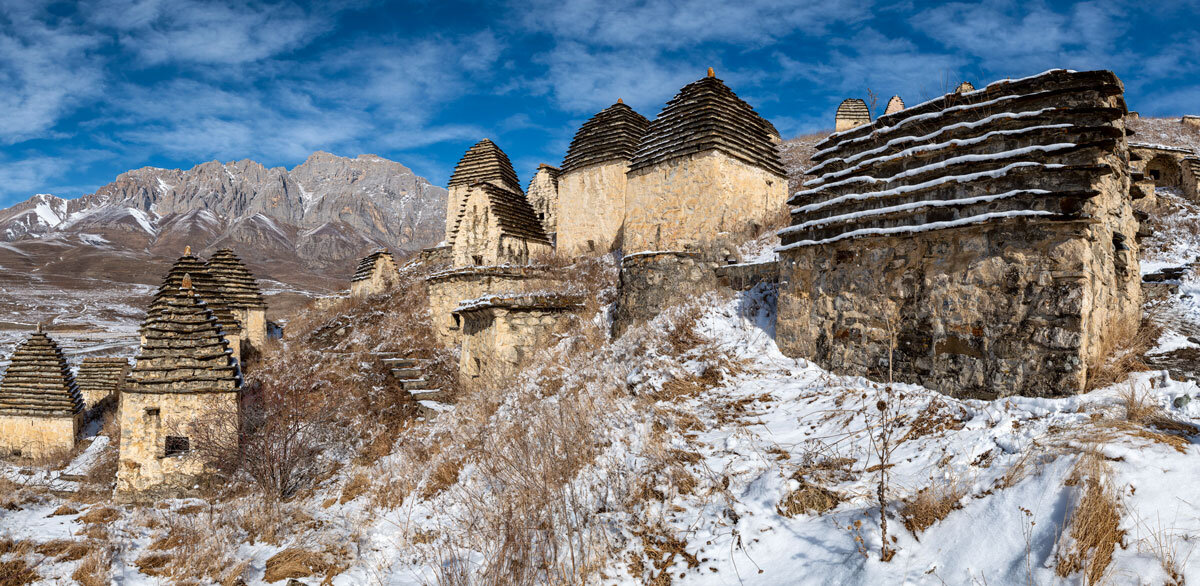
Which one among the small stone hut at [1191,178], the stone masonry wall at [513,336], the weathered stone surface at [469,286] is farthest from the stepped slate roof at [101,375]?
the small stone hut at [1191,178]

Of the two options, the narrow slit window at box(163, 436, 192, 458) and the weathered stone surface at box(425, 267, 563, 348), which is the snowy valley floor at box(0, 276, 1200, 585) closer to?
the narrow slit window at box(163, 436, 192, 458)

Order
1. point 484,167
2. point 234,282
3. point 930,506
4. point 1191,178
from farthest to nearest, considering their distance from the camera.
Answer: point 484,167, point 234,282, point 1191,178, point 930,506

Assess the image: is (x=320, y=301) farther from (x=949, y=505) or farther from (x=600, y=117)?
(x=949, y=505)

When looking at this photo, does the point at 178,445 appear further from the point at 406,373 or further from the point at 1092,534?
the point at 1092,534

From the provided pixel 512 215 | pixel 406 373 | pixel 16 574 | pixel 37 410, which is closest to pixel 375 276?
pixel 512 215

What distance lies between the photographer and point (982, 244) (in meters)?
5.25

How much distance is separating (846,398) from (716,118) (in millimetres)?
12178

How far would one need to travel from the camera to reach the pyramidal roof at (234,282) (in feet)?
65.6

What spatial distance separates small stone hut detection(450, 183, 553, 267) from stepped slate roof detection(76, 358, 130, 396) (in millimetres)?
12108

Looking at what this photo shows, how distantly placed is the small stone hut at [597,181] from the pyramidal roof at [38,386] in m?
15.4

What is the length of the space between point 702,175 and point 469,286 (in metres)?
7.37

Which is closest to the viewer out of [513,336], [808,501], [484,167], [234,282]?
[808,501]

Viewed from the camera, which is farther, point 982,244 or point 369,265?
point 369,265

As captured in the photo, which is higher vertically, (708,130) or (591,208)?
(708,130)
